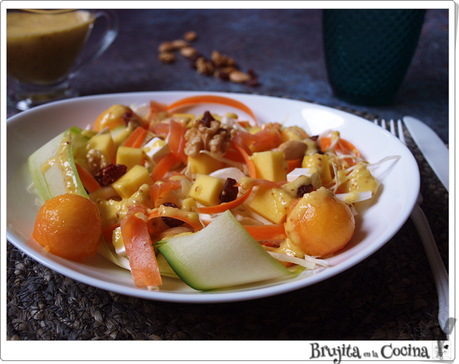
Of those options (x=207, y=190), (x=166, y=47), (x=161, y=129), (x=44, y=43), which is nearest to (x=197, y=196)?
(x=207, y=190)

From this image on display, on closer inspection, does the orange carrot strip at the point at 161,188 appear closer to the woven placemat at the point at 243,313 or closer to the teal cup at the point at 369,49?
the woven placemat at the point at 243,313

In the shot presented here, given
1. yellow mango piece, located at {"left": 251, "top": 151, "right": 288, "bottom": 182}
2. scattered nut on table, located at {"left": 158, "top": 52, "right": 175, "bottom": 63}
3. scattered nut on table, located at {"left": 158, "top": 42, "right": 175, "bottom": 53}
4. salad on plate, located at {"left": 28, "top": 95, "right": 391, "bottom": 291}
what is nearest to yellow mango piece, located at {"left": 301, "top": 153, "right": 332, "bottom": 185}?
salad on plate, located at {"left": 28, "top": 95, "right": 391, "bottom": 291}

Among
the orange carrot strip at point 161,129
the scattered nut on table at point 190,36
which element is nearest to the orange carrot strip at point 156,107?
the orange carrot strip at point 161,129

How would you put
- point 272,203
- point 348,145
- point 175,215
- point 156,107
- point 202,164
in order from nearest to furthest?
point 175,215
point 272,203
point 202,164
point 348,145
point 156,107

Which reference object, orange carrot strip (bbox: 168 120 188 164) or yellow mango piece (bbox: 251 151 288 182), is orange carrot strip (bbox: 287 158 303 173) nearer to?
yellow mango piece (bbox: 251 151 288 182)

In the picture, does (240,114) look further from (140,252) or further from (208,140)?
(140,252)
